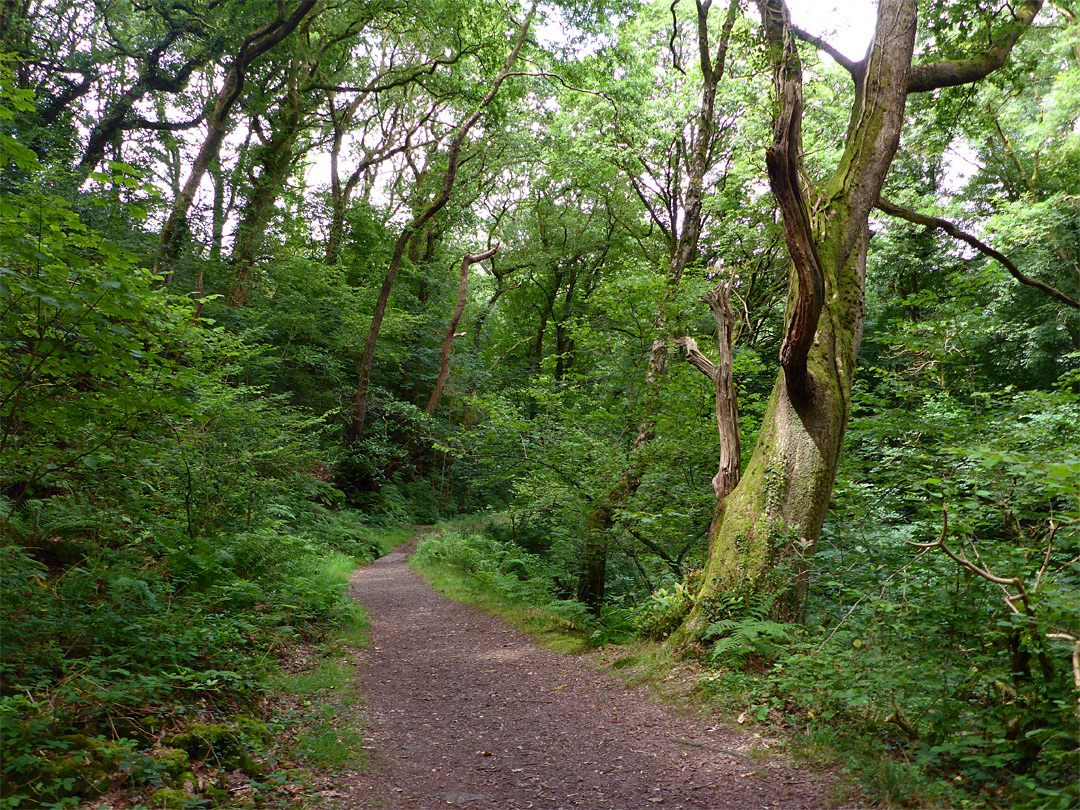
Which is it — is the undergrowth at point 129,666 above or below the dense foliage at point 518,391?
below

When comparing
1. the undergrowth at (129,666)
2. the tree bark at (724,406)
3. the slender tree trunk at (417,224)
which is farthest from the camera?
the slender tree trunk at (417,224)

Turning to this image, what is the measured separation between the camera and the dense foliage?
365 cm

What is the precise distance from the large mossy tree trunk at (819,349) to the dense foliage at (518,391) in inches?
6.7

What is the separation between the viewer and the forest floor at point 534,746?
3.61 meters

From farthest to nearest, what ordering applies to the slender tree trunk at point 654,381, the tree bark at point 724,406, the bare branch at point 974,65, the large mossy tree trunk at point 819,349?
1. the slender tree trunk at point 654,381
2. the tree bark at point 724,406
3. the bare branch at point 974,65
4. the large mossy tree trunk at point 819,349

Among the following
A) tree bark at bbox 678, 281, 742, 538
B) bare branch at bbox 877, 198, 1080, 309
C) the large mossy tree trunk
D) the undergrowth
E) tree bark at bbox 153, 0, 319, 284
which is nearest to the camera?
the undergrowth

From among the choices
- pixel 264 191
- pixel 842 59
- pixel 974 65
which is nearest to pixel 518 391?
pixel 842 59

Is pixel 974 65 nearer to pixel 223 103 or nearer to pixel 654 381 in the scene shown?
pixel 654 381

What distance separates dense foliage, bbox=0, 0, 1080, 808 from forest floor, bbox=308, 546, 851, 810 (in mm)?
555

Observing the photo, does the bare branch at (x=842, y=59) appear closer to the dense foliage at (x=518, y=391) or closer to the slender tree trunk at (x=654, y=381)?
the dense foliage at (x=518, y=391)

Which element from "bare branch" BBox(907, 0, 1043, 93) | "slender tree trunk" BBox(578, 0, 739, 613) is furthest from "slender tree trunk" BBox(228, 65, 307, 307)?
"bare branch" BBox(907, 0, 1043, 93)

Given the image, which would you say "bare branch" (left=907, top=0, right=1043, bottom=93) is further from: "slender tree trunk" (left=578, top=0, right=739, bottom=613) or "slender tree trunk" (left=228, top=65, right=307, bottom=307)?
"slender tree trunk" (left=228, top=65, right=307, bottom=307)

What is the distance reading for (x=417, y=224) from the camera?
19.0 m

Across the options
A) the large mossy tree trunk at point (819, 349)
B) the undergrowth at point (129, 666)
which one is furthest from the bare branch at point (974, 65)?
the undergrowth at point (129, 666)
